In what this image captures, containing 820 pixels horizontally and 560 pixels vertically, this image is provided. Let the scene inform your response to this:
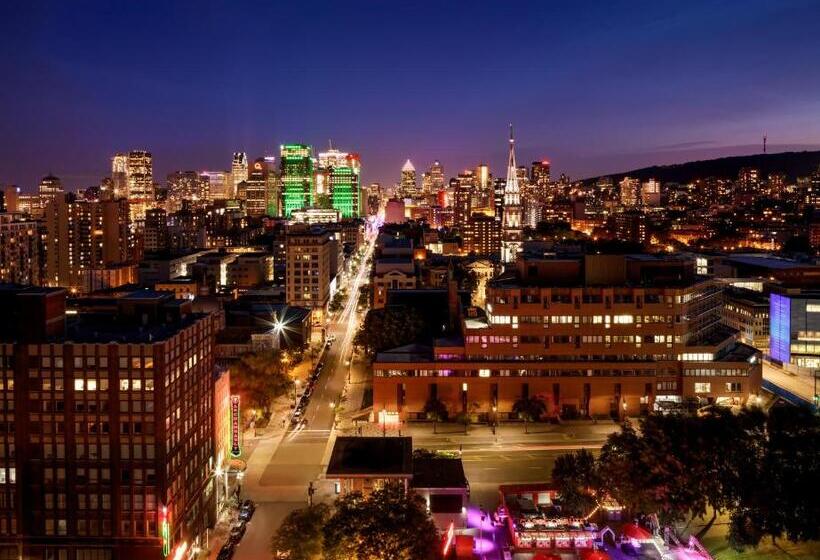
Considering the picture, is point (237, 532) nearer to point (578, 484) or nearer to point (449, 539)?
point (449, 539)

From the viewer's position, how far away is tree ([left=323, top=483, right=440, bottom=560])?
37.3 meters

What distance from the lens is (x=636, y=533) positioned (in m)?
42.9

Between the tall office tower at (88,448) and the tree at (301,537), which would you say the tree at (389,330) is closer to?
the tree at (301,537)

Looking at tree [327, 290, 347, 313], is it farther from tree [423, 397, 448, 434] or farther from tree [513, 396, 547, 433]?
tree [513, 396, 547, 433]

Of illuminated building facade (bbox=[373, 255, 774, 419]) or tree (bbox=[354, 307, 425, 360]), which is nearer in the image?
illuminated building facade (bbox=[373, 255, 774, 419])

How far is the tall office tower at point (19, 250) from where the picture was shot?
145 metres

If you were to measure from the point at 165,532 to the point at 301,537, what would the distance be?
725 cm

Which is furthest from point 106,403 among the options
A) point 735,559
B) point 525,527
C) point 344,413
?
point 735,559

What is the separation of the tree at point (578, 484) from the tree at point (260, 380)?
98.4 ft

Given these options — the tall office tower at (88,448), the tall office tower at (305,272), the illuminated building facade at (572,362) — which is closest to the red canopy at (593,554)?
the tall office tower at (88,448)

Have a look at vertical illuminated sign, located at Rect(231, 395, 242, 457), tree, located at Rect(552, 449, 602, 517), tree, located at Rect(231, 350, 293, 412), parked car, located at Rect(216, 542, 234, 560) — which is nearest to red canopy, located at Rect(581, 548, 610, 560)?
tree, located at Rect(552, 449, 602, 517)

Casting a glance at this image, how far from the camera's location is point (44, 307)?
40812 millimetres

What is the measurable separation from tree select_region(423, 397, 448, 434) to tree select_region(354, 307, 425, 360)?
15.7 m

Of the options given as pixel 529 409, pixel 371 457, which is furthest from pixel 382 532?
pixel 529 409
